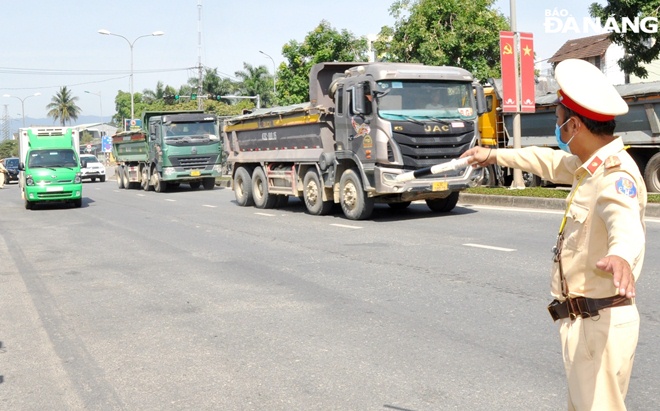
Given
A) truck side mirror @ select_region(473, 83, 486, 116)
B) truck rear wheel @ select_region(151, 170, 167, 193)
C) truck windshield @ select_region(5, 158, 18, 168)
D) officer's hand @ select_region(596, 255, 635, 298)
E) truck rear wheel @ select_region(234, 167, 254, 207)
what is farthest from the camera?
truck windshield @ select_region(5, 158, 18, 168)

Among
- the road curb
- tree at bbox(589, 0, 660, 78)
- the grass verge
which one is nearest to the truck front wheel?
the grass verge

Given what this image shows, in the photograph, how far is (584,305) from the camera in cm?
295

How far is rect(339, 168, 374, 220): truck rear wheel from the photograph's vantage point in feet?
51.1

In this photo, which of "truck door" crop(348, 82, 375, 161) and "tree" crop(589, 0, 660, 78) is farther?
"tree" crop(589, 0, 660, 78)

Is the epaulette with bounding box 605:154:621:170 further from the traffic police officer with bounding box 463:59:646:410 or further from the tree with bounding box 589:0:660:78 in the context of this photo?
the tree with bounding box 589:0:660:78

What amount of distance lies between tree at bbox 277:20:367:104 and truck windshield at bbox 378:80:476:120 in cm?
2584

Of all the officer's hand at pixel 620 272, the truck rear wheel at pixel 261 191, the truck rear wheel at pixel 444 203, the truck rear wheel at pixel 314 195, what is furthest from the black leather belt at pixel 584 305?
the truck rear wheel at pixel 261 191

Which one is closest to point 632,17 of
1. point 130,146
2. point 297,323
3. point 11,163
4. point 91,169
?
point 297,323

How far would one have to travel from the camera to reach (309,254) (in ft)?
37.3

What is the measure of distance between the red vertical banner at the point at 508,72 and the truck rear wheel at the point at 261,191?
20.3 feet

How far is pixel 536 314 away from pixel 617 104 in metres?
4.37

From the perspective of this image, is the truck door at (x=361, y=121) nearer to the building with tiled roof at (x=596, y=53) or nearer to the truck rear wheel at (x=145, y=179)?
the truck rear wheel at (x=145, y=179)

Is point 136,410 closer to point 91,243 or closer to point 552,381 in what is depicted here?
point 552,381

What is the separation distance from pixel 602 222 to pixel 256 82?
8314cm
